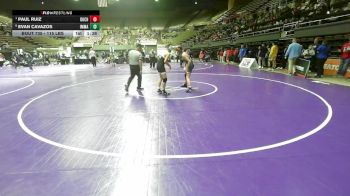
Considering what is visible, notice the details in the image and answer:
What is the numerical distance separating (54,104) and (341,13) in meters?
13.8

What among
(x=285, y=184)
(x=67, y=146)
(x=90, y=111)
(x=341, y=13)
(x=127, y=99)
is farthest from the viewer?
(x=341, y=13)

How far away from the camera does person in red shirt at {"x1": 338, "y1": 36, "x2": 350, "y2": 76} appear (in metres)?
12.6

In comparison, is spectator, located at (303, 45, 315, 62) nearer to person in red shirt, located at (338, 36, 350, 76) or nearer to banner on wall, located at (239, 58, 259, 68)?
person in red shirt, located at (338, 36, 350, 76)

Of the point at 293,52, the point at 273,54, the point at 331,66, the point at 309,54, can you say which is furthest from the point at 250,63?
the point at 331,66

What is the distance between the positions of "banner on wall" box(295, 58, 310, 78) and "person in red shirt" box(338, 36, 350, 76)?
1414 millimetres

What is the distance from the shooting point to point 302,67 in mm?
14602

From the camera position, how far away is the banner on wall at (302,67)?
14.0 meters

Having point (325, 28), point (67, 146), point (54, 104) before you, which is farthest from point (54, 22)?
point (325, 28)

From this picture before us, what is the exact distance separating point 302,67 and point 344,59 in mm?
2050

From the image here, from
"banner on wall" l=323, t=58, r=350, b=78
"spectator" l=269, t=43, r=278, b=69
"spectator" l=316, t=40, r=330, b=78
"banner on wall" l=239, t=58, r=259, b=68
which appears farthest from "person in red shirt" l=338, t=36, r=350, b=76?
"banner on wall" l=239, t=58, r=259, b=68

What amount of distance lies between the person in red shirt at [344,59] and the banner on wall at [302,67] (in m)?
1.41

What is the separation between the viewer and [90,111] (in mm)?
7715

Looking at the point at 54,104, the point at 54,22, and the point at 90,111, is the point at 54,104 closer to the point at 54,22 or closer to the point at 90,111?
the point at 90,111
